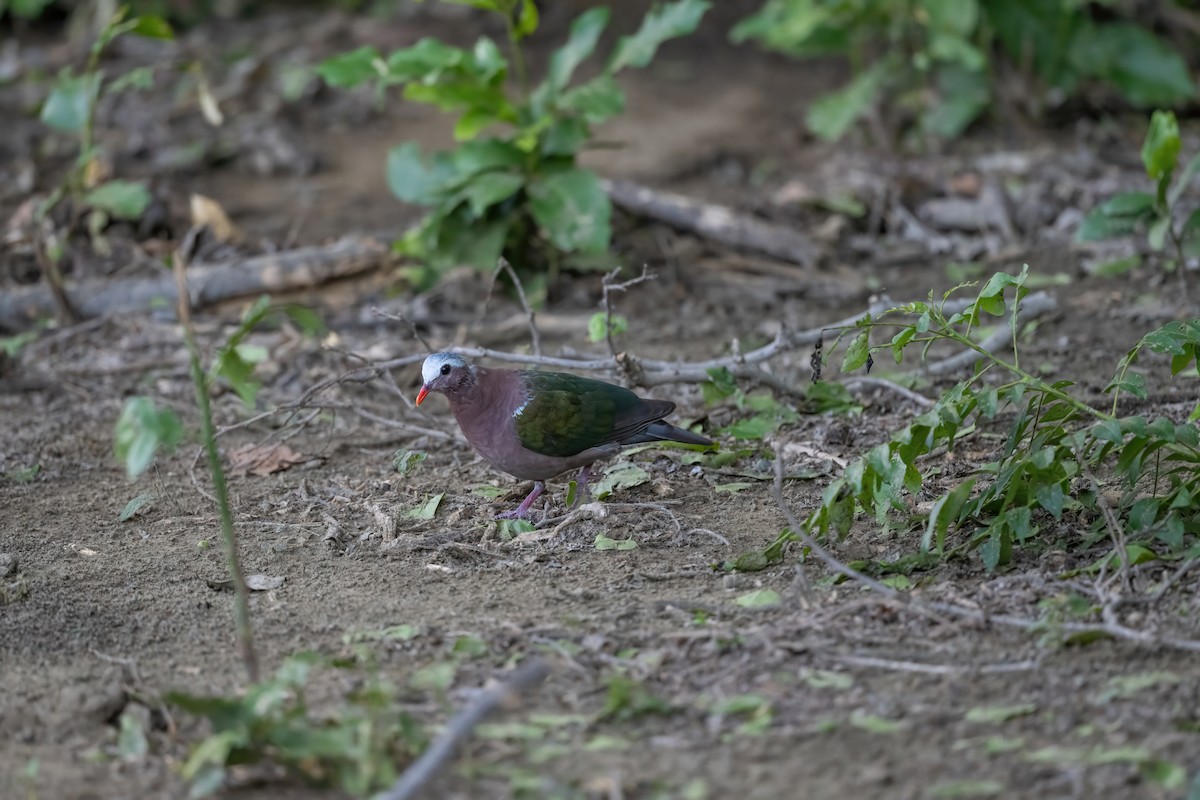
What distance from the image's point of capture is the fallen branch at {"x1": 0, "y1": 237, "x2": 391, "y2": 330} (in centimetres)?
678

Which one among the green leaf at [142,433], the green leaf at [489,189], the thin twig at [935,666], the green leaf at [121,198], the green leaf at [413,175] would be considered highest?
the green leaf at [142,433]

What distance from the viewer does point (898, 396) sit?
211 inches

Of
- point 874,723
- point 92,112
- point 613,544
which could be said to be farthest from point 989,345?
point 92,112

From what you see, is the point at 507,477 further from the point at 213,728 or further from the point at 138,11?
the point at 138,11

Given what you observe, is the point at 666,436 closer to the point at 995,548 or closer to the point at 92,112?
the point at 995,548

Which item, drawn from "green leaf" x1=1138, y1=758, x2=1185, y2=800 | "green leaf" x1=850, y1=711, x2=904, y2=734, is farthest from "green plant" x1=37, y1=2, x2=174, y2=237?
"green leaf" x1=1138, y1=758, x2=1185, y2=800

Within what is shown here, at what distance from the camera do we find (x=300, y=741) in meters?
2.71

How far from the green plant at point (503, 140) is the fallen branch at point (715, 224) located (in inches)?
25.7

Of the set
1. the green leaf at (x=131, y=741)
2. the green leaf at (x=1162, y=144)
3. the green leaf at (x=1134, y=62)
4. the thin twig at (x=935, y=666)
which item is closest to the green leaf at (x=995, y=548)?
the thin twig at (x=935, y=666)

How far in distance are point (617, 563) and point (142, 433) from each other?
5.53 ft

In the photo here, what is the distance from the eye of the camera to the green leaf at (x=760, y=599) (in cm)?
364

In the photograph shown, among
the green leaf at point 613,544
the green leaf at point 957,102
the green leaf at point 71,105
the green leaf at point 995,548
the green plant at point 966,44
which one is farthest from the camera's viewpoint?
the green leaf at point 957,102

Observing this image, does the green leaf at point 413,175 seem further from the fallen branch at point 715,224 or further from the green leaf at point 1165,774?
the green leaf at point 1165,774

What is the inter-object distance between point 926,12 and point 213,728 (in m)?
6.88
